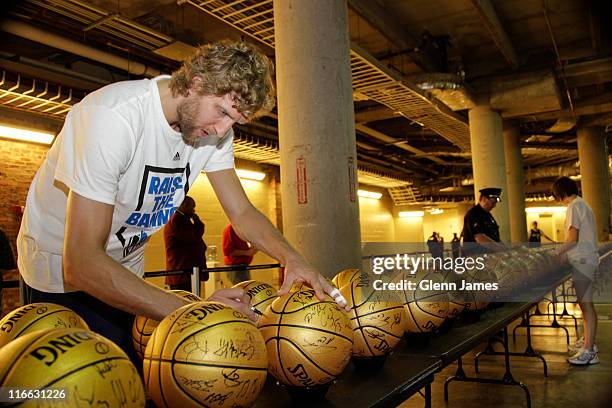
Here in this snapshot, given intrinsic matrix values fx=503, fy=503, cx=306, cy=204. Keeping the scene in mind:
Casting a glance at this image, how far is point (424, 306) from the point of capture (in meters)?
2.45

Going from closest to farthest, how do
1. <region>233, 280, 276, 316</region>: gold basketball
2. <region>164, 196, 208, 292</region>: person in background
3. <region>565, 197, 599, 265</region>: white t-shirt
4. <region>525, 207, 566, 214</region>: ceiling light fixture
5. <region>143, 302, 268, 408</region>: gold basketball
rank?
1. <region>143, 302, 268, 408</region>: gold basketball
2. <region>233, 280, 276, 316</region>: gold basketball
3. <region>565, 197, 599, 265</region>: white t-shirt
4. <region>164, 196, 208, 292</region>: person in background
5. <region>525, 207, 566, 214</region>: ceiling light fixture

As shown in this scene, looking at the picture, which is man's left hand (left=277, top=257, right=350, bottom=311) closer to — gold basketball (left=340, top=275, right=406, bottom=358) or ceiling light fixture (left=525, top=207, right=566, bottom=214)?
gold basketball (left=340, top=275, right=406, bottom=358)

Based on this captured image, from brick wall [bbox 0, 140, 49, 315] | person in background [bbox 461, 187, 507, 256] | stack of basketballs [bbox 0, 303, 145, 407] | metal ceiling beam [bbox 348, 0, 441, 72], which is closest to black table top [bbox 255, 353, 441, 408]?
stack of basketballs [bbox 0, 303, 145, 407]

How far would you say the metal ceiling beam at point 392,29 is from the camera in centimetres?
781

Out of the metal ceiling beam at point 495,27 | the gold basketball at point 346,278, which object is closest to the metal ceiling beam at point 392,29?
the metal ceiling beam at point 495,27

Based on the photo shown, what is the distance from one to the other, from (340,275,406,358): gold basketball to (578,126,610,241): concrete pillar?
15.0 meters

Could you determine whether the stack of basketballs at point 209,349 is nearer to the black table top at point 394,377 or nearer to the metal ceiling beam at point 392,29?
the black table top at point 394,377

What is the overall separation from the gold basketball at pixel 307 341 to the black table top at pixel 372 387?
7 centimetres

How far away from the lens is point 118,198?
5.99 feet

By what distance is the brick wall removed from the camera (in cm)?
763

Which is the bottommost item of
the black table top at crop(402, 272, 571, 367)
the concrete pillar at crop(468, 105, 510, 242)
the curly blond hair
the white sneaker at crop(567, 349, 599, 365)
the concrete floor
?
the concrete floor

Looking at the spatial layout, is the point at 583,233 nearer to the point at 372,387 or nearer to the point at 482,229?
the point at 482,229

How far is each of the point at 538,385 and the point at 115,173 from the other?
4767mm

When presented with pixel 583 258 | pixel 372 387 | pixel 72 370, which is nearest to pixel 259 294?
pixel 372 387
